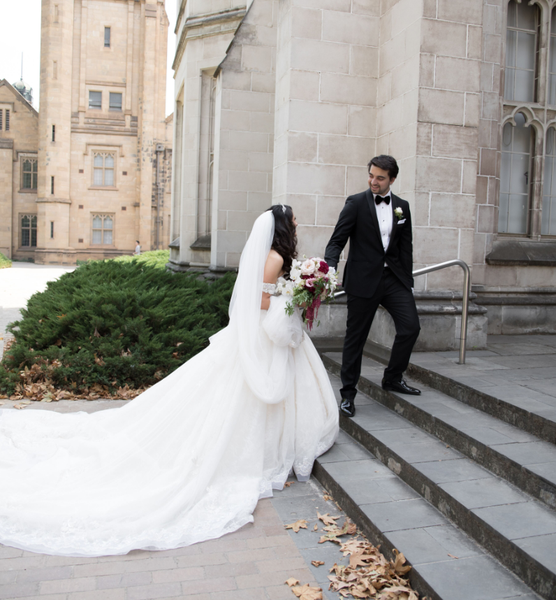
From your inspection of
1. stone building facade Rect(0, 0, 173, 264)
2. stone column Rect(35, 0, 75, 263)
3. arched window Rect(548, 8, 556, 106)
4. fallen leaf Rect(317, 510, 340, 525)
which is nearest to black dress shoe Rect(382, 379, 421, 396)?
fallen leaf Rect(317, 510, 340, 525)

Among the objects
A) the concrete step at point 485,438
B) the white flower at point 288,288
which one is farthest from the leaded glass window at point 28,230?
the white flower at point 288,288

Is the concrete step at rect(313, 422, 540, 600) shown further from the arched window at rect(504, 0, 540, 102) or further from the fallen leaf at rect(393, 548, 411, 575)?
the arched window at rect(504, 0, 540, 102)

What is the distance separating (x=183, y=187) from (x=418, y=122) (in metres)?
7.71

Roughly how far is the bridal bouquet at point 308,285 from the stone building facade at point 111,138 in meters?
34.3

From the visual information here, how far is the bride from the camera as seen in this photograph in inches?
128

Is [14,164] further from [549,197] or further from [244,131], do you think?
[549,197]

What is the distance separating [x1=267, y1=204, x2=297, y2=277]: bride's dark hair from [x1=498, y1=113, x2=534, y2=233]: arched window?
4.57 metres

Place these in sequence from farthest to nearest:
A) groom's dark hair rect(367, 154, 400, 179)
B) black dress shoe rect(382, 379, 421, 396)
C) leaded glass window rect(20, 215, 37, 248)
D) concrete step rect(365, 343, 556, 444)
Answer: leaded glass window rect(20, 215, 37, 248), black dress shoe rect(382, 379, 421, 396), groom's dark hair rect(367, 154, 400, 179), concrete step rect(365, 343, 556, 444)

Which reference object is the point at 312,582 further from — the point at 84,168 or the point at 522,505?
the point at 84,168

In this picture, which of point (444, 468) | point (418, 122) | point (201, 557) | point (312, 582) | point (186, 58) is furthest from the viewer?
point (186, 58)

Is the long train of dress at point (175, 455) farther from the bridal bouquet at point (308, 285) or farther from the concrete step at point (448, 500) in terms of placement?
the concrete step at point (448, 500)

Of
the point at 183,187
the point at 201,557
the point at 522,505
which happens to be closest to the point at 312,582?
the point at 201,557

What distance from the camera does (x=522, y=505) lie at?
3.12 metres

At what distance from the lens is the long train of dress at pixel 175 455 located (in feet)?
10.4
